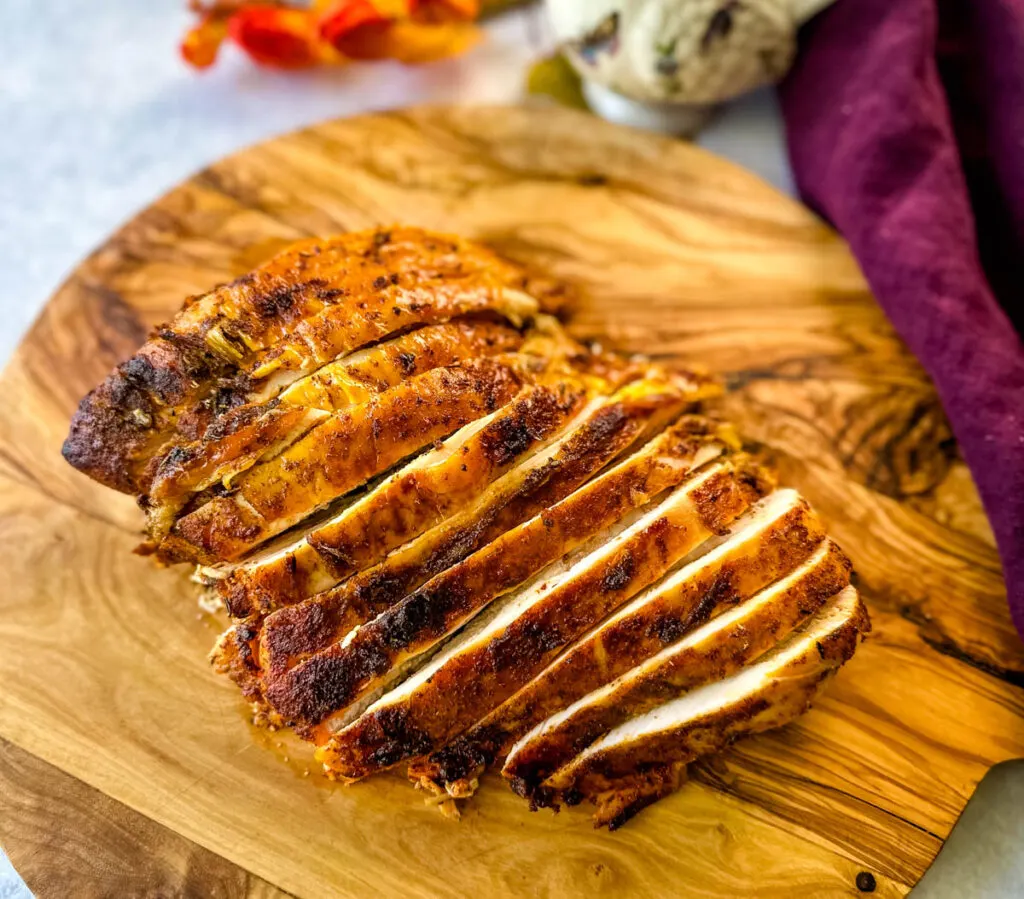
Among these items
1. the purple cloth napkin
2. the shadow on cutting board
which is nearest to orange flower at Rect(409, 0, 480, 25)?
the purple cloth napkin

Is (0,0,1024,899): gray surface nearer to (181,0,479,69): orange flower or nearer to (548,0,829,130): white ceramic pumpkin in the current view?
(181,0,479,69): orange flower

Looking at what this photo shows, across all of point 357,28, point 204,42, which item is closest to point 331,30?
point 357,28

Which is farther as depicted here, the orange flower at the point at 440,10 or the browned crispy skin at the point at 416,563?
the orange flower at the point at 440,10

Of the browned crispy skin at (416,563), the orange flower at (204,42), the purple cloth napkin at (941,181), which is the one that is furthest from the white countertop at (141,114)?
the browned crispy skin at (416,563)

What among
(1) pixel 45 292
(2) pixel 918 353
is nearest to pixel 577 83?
(2) pixel 918 353

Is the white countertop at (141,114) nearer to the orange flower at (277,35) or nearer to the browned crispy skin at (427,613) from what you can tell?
the orange flower at (277,35)

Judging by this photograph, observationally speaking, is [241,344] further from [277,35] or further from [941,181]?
[941,181]
